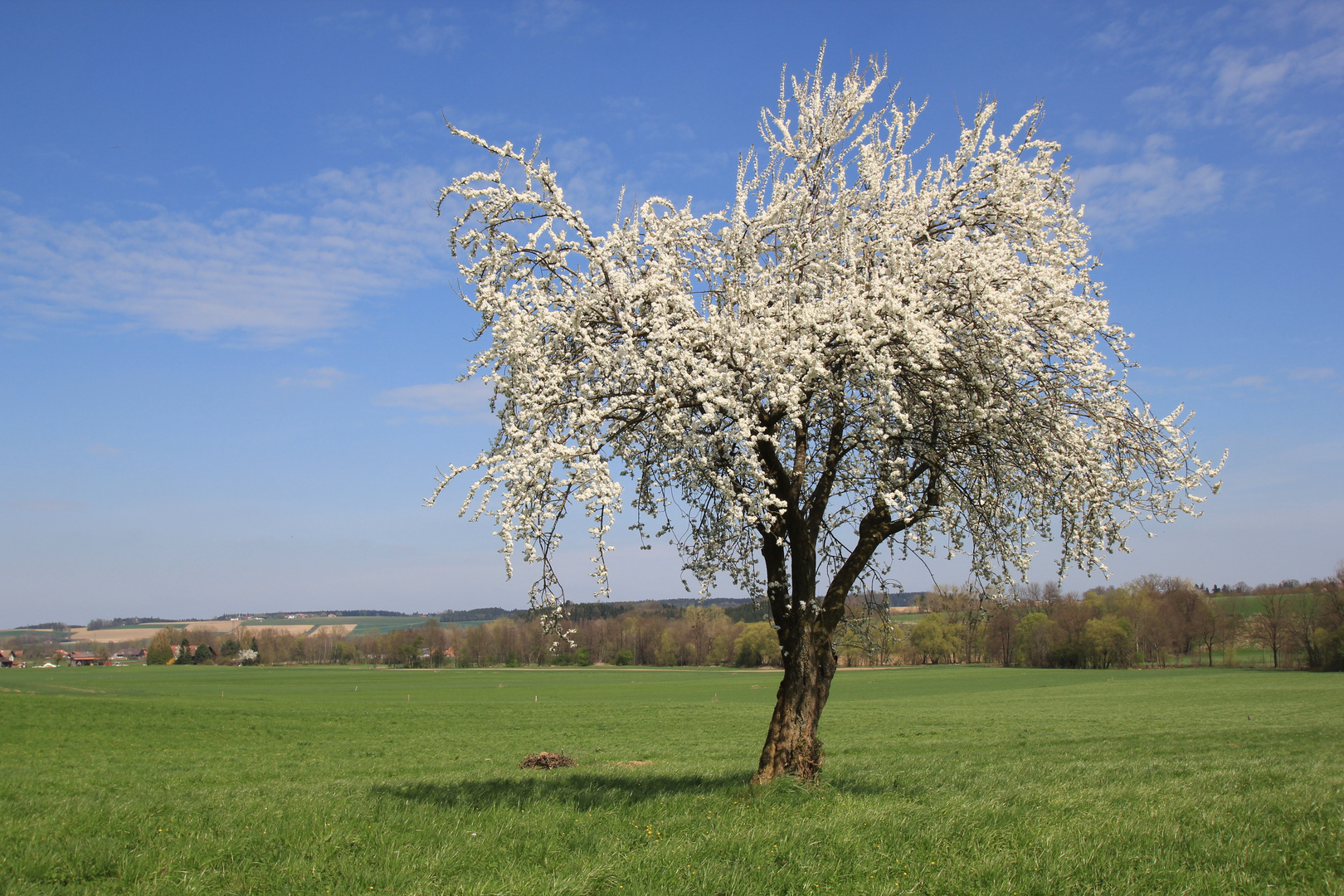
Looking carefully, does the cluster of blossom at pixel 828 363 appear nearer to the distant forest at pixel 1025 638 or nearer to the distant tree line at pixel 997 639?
the distant forest at pixel 1025 638

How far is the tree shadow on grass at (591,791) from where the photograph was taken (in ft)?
33.4

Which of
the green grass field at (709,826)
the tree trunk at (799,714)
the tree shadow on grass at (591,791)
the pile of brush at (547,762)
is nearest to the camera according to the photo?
A: the green grass field at (709,826)

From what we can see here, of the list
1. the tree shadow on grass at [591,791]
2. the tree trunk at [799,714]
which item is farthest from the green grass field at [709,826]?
the tree trunk at [799,714]

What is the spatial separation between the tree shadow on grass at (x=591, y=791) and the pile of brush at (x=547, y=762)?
7930 mm

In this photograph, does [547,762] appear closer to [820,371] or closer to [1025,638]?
[820,371]

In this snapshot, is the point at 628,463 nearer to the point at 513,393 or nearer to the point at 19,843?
the point at 513,393

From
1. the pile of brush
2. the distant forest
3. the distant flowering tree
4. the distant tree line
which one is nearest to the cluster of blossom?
the distant flowering tree

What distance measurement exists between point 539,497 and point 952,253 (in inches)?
246

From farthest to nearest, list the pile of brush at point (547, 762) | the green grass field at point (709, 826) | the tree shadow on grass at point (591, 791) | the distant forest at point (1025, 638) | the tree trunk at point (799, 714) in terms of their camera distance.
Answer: the distant forest at point (1025, 638) → the pile of brush at point (547, 762) → the tree trunk at point (799, 714) → the tree shadow on grass at point (591, 791) → the green grass field at point (709, 826)

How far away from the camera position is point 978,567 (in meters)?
12.2

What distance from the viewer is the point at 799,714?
1091 centimetres

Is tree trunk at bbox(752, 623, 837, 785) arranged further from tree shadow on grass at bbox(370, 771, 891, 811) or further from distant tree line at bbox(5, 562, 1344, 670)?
distant tree line at bbox(5, 562, 1344, 670)

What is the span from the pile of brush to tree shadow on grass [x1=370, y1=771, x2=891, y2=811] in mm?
7930

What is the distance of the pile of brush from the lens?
69.2 ft
